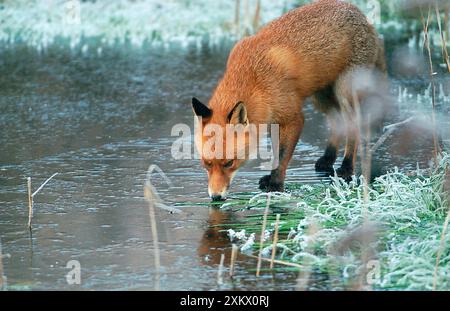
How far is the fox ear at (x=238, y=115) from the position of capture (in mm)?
7164

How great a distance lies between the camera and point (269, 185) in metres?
7.81

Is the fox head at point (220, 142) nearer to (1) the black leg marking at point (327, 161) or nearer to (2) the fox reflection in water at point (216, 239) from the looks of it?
(2) the fox reflection in water at point (216, 239)

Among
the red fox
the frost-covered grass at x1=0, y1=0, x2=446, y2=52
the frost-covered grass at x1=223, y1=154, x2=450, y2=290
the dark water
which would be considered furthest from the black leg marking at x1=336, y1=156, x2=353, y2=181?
the frost-covered grass at x1=0, y1=0, x2=446, y2=52

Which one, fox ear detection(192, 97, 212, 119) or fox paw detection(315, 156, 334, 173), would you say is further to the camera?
fox paw detection(315, 156, 334, 173)

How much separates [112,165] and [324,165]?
2.15 metres

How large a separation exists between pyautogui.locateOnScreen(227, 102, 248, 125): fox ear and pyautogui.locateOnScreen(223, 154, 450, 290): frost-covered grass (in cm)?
69

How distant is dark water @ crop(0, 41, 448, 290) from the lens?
577 cm

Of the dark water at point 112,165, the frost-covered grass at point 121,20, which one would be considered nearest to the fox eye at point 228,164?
the dark water at point 112,165

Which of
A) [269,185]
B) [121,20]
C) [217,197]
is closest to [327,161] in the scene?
[269,185]

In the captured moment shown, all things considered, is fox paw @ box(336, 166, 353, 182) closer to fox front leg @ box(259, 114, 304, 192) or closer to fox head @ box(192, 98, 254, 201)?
fox front leg @ box(259, 114, 304, 192)

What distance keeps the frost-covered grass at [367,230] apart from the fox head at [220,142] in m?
0.33

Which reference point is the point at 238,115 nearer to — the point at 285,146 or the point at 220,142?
the point at 220,142

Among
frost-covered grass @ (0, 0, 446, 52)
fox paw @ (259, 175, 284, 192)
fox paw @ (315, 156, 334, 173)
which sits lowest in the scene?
fox paw @ (259, 175, 284, 192)

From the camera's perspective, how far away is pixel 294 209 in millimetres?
7012
